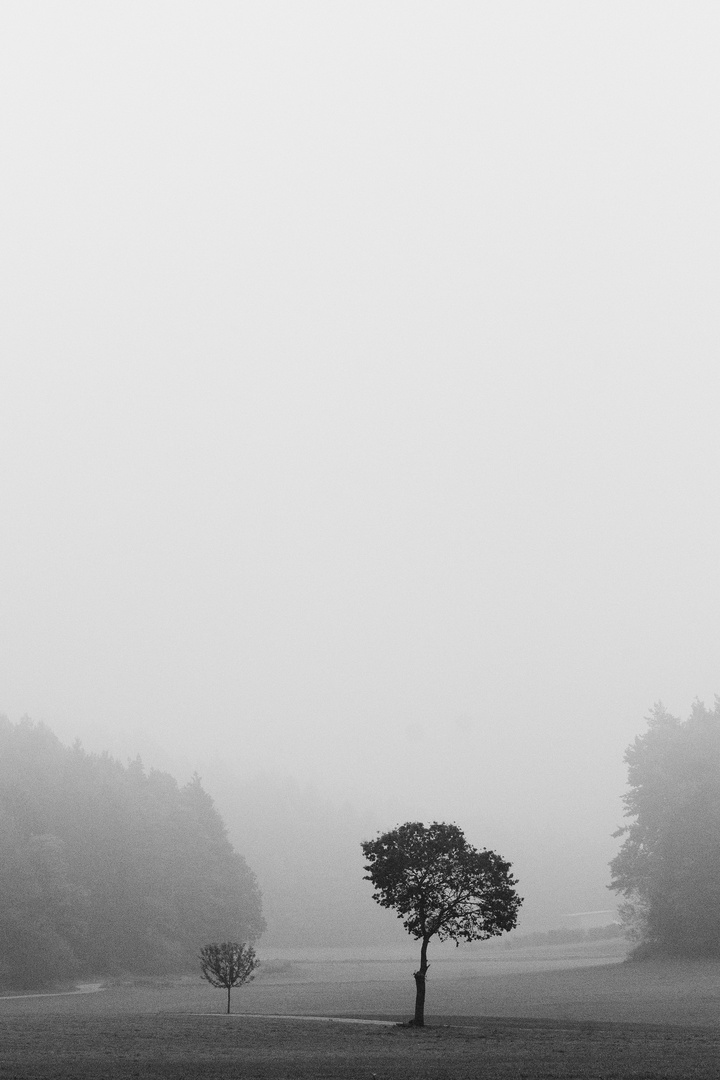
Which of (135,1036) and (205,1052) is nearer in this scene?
(205,1052)

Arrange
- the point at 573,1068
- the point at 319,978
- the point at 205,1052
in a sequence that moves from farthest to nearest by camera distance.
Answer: the point at 319,978 → the point at 205,1052 → the point at 573,1068

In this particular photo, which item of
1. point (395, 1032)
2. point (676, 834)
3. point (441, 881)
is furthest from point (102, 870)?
point (395, 1032)

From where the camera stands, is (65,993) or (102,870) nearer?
(65,993)

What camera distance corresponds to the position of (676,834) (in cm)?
8856

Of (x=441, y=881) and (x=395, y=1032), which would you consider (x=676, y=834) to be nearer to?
(x=441, y=881)

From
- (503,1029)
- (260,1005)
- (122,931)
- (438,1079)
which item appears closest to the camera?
Answer: (438,1079)

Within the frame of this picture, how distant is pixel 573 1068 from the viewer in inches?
1110

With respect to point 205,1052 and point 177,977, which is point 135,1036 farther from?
point 177,977

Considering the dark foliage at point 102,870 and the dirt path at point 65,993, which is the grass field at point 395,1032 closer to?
the dirt path at point 65,993

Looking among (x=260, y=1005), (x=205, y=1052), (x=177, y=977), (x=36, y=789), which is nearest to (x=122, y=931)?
(x=177, y=977)

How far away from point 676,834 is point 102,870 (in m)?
61.1

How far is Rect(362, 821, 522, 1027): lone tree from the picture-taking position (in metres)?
46.4

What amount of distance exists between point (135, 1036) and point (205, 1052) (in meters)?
7.51

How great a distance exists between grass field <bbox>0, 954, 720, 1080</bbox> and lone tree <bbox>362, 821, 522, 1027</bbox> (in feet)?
15.1
